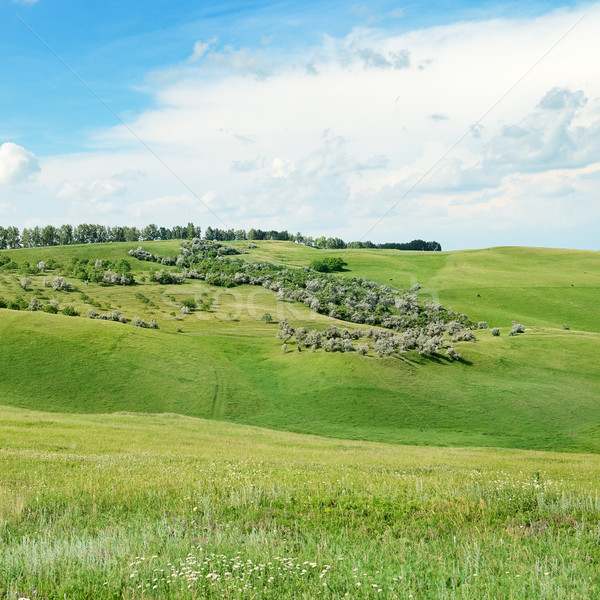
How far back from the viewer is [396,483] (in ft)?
46.7

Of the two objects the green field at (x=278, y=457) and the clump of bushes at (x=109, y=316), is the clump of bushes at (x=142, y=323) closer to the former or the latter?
the green field at (x=278, y=457)

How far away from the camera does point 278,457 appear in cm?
2473

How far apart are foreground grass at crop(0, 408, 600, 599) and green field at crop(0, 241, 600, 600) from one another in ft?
0.17

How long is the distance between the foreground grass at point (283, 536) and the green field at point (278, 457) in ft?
0.17

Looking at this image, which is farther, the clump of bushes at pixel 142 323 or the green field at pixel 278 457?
the clump of bushes at pixel 142 323

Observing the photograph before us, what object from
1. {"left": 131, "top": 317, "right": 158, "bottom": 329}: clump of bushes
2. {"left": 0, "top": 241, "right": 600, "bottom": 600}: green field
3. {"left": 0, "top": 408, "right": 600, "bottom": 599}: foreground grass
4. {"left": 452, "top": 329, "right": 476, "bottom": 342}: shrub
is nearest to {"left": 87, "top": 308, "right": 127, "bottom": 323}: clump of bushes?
{"left": 131, "top": 317, "right": 158, "bottom": 329}: clump of bushes

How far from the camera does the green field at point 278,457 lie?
24.5ft

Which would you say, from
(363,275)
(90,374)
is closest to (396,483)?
(90,374)

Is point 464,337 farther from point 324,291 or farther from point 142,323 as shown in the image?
point 142,323

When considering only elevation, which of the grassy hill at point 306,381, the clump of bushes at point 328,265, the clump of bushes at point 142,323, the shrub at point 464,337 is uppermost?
the clump of bushes at point 328,265

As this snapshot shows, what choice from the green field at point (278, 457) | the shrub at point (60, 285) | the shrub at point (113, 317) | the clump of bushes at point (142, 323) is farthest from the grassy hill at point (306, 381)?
the shrub at point (60, 285)

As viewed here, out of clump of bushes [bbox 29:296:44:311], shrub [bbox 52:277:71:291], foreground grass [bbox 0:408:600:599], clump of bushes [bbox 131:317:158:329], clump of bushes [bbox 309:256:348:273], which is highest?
clump of bushes [bbox 309:256:348:273]

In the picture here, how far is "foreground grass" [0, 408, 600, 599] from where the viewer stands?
23.0 feet

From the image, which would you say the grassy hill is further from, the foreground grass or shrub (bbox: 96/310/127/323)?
the foreground grass
